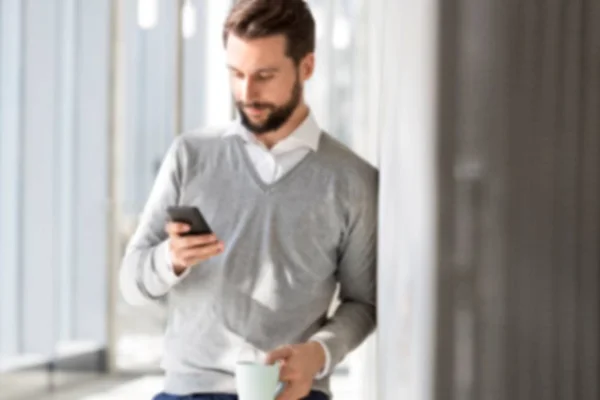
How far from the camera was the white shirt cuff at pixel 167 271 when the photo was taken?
1.39 m

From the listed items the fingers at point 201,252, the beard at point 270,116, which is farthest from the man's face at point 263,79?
the fingers at point 201,252

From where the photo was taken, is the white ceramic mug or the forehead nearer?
the white ceramic mug

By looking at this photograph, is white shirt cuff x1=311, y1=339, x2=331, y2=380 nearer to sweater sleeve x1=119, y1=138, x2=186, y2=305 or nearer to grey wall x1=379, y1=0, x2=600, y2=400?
sweater sleeve x1=119, y1=138, x2=186, y2=305

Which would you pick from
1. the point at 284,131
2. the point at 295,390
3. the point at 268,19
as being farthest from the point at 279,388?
the point at 268,19

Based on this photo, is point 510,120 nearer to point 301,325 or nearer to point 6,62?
point 301,325

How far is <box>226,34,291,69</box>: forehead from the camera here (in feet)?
4.77

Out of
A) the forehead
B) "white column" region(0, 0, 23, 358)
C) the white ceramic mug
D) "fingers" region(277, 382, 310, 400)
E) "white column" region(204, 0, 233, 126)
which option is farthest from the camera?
"white column" region(204, 0, 233, 126)

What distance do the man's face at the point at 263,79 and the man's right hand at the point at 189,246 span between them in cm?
22

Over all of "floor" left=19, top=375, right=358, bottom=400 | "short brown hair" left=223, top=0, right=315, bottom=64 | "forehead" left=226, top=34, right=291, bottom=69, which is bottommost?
"floor" left=19, top=375, right=358, bottom=400

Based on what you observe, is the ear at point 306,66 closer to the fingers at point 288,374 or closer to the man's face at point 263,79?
the man's face at point 263,79

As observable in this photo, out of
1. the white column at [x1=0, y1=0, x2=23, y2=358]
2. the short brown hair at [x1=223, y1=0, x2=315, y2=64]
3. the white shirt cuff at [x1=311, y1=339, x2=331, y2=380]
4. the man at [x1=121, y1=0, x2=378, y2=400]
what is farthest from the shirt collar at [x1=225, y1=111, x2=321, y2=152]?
the white column at [x1=0, y1=0, x2=23, y2=358]

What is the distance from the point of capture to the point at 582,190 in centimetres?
14

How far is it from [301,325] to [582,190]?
1312 millimetres

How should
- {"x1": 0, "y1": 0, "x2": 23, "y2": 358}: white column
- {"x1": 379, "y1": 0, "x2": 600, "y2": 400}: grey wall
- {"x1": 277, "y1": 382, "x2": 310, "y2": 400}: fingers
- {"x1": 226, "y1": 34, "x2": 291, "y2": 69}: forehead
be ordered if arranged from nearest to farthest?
{"x1": 379, "y1": 0, "x2": 600, "y2": 400}: grey wall
{"x1": 277, "y1": 382, "x2": 310, "y2": 400}: fingers
{"x1": 226, "y1": 34, "x2": 291, "y2": 69}: forehead
{"x1": 0, "y1": 0, "x2": 23, "y2": 358}: white column
